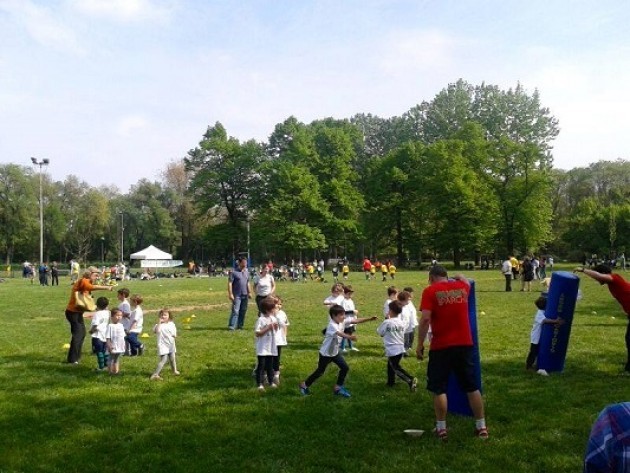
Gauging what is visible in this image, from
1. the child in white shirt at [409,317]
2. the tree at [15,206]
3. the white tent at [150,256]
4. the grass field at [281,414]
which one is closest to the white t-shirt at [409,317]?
the child in white shirt at [409,317]

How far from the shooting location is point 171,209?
295ft

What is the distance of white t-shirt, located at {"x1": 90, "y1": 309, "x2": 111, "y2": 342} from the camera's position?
10.2 meters

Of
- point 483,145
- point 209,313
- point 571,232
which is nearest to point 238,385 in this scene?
point 209,313

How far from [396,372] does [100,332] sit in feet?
17.6

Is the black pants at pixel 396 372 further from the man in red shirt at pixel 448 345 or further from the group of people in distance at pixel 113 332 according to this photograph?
the group of people in distance at pixel 113 332

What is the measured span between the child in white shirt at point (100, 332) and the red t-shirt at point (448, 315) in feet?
20.9

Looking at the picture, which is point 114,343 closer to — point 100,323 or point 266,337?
point 100,323

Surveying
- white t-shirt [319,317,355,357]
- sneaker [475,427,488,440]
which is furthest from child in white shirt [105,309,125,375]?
sneaker [475,427,488,440]

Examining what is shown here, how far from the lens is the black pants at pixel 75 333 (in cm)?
1080

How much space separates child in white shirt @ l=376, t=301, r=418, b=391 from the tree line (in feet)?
165

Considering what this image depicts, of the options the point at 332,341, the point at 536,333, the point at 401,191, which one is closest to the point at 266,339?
the point at 332,341

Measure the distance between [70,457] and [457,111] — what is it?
71555 mm

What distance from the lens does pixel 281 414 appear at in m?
7.57

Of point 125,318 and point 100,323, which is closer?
point 100,323
